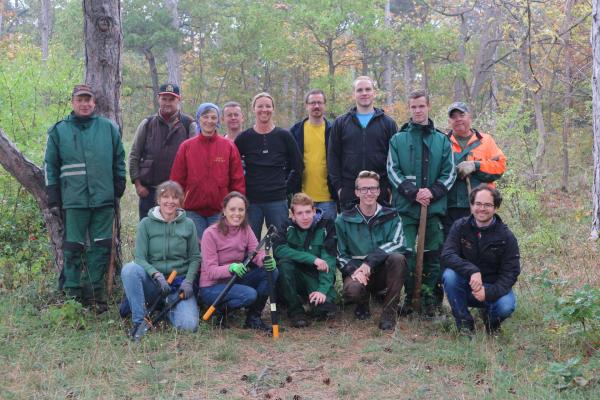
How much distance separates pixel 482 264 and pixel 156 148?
350 cm

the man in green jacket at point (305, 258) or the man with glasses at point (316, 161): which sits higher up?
the man with glasses at point (316, 161)

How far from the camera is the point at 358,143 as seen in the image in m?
5.89

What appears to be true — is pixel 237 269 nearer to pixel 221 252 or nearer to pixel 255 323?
pixel 221 252

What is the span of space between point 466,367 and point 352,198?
2125 millimetres

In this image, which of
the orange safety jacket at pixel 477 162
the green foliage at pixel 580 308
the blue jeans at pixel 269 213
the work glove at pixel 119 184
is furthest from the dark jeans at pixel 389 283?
the work glove at pixel 119 184

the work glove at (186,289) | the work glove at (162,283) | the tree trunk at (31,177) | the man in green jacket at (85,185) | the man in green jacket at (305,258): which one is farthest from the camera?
the tree trunk at (31,177)

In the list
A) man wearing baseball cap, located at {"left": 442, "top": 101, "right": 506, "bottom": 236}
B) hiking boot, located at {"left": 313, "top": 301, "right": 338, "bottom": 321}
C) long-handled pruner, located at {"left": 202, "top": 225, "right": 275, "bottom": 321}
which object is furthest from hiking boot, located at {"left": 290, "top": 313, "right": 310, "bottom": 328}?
man wearing baseball cap, located at {"left": 442, "top": 101, "right": 506, "bottom": 236}

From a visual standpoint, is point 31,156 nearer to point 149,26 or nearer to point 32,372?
point 32,372

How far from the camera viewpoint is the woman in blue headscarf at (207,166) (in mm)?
5785

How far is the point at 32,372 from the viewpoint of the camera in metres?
4.31

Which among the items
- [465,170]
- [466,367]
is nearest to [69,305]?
[466,367]

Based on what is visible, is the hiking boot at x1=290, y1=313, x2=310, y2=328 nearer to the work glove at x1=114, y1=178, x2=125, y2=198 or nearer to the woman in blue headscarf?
the woman in blue headscarf

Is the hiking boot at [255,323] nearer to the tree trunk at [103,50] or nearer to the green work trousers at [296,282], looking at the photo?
the green work trousers at [296,282]

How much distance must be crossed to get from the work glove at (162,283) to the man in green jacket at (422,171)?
235 centimetres
